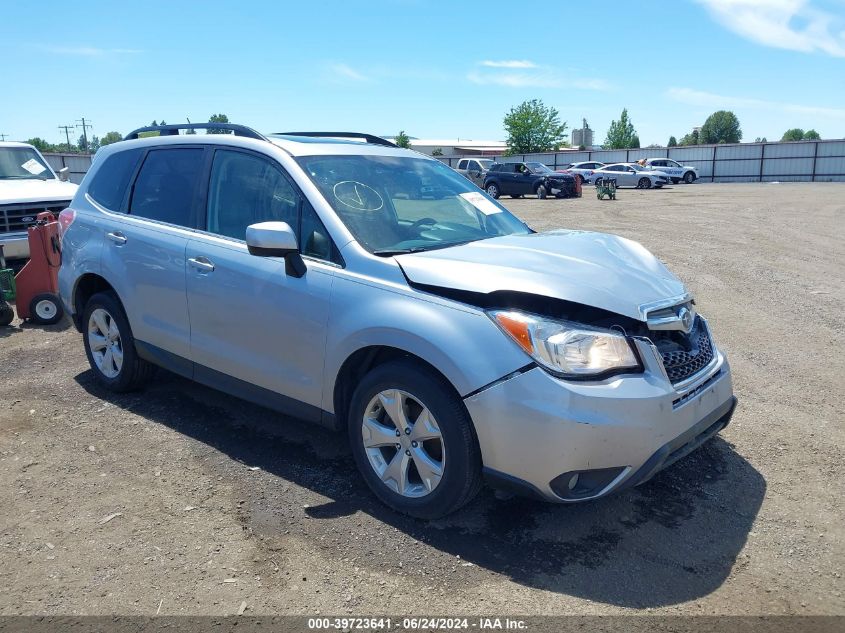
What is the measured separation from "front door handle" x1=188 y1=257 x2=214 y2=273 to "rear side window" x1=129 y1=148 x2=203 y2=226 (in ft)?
1.08

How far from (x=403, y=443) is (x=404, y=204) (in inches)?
63.0

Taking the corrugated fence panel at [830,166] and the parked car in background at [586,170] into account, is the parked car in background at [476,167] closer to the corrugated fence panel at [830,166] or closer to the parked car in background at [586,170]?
the parked car in background at [586,170]

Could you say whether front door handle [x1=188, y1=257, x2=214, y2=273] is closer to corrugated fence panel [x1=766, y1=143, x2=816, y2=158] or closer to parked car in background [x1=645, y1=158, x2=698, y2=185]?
parked car in background [x1=645, y1=158, x2=698, y2=185]

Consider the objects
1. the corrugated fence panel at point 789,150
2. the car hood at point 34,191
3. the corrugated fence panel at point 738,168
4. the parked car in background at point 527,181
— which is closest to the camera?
the car hood at point 34,191

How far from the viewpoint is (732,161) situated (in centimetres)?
4881

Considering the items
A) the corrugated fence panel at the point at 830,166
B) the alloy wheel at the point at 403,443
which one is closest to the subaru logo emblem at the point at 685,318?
the alloy wheel at the point at 403,443

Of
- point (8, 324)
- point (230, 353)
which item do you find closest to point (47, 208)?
point (8, 324)

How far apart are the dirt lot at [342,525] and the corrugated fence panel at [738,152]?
48074 millimetres

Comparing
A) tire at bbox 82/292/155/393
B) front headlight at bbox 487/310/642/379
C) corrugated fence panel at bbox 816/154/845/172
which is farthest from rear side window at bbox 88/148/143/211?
corrugated fence panel at bbox 816/154/845/172

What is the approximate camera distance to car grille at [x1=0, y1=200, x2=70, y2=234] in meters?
9.48

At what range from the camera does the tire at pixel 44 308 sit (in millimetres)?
7828

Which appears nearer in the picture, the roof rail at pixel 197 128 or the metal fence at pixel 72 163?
the roof rail at pixel 197 128

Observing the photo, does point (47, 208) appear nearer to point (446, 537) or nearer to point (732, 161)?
point (446, 537)

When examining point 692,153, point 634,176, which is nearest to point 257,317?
point 634,176
